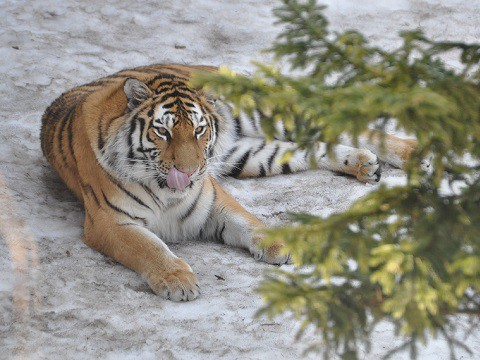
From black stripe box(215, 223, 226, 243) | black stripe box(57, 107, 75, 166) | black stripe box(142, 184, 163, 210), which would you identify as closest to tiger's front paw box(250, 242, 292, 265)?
black stripe box(215, 223, 226, 243)

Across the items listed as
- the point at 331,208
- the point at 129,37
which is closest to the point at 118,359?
the point at 331,208

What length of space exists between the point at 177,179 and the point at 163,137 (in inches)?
7.9

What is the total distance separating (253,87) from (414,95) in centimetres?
36

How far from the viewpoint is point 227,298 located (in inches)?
123

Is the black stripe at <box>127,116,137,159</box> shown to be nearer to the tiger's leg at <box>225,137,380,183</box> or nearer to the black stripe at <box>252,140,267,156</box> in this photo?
the tiger's leg at <box>225,137,380,183</box>

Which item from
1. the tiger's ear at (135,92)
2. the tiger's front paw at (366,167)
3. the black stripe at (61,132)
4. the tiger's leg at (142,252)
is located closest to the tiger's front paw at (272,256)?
the tiger's leg at (142,252)

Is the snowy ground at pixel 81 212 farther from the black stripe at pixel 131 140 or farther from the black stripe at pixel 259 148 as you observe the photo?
the black stripe at pixel 131 140

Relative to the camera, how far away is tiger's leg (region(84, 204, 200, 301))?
10.3 feet

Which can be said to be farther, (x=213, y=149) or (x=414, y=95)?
(x=213, y=149)

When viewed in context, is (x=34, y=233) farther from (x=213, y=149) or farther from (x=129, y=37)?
(x=129, y=37)

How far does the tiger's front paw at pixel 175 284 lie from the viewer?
122 inches

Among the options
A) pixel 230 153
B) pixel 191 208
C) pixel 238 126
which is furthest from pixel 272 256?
pixel 238 126

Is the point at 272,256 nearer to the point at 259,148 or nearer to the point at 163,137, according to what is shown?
the point at 163,137

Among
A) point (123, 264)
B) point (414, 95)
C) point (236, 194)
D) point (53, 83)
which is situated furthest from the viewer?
point (53, 83)
